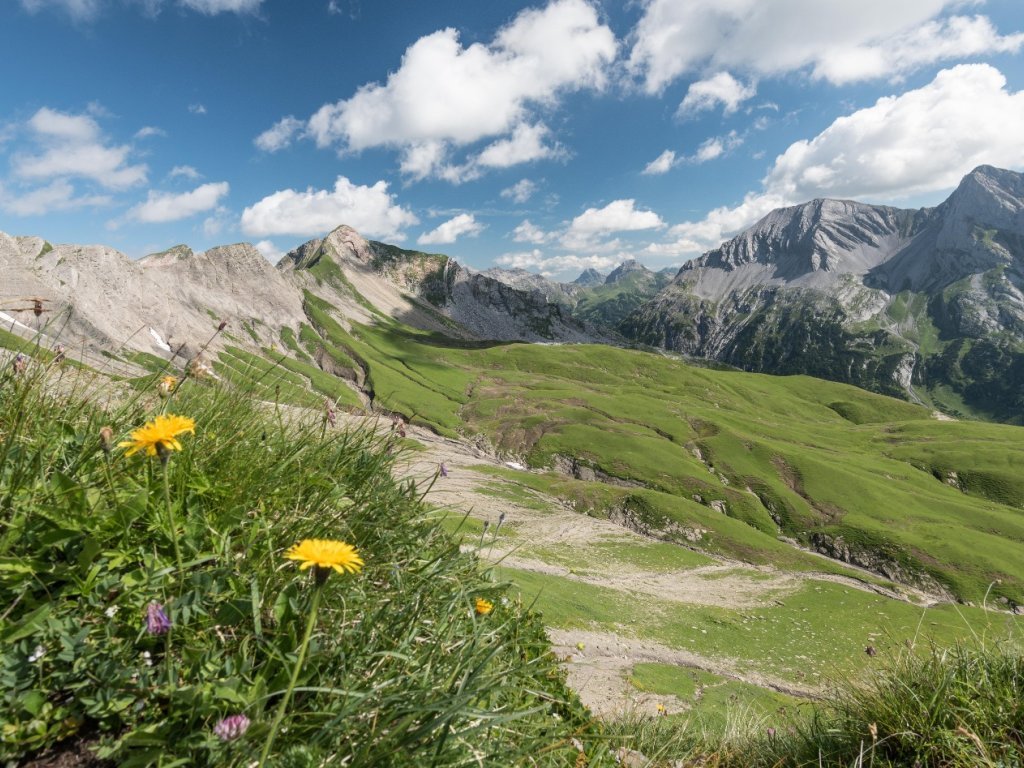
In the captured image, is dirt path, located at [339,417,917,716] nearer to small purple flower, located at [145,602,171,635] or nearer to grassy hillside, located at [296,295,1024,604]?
grassy hillside, located at [296,295,1024,604]

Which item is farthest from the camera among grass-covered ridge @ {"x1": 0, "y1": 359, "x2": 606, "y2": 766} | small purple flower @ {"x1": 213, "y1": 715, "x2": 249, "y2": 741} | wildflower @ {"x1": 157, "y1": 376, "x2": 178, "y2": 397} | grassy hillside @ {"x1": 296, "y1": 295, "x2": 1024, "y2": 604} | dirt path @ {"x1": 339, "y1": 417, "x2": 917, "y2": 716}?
grassy hillside @ {"x1": 296, "y1": 295, "x2": 1024, "y2": 604}

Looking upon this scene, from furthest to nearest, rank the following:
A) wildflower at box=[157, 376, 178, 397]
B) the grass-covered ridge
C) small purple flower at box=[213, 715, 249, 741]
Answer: wildflower at box=[157, 376, 178, 397] → the grass-covered ridge → small purple flower at box=[213, 715, 249, 741]

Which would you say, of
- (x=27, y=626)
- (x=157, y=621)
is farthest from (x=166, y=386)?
(x=157, y=621)

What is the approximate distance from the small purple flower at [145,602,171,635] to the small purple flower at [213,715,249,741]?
49cm

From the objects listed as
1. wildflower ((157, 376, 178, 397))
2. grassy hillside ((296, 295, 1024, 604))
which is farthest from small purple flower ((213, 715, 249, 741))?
grassy hillside ((296, 295, 1024, 604))

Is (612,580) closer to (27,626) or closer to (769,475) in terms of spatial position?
(27,626)

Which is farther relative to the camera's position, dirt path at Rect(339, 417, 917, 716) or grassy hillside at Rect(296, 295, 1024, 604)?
grassy hillside at Rect(296, 295, 1024, 604)

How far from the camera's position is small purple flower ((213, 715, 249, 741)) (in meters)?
2.03

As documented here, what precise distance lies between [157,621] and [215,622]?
0.41 metres

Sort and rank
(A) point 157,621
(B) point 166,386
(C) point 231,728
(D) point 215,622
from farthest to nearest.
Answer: (B) point 166,386 → (D) point 215,622 → (A) point 157,621 → (C) point 231,728

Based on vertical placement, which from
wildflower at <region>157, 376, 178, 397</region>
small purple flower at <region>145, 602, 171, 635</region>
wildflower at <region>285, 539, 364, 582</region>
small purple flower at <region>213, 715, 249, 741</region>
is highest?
wildflower at <region>157, 376, 178, 397</region>

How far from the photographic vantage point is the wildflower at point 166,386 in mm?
4801

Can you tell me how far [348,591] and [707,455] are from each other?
13006 centimetres

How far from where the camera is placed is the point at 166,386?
4844 millimetres
